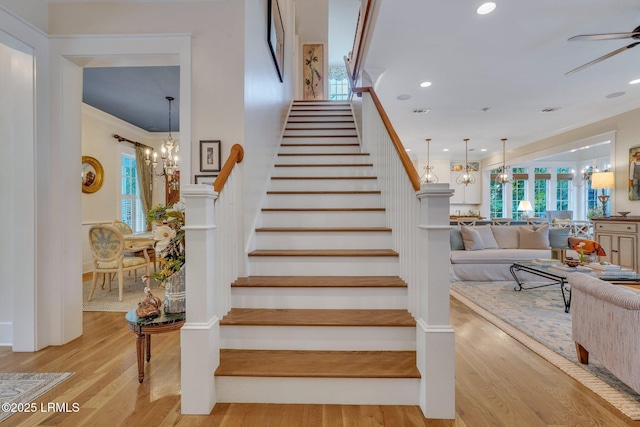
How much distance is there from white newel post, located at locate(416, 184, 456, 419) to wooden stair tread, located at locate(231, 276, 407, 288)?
47 centimetres

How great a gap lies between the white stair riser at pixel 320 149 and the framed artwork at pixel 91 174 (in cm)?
404

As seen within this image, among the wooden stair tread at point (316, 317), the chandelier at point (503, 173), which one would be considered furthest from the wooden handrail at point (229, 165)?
the chandelier at point (503, 173)

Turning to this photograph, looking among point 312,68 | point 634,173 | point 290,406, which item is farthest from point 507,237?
point 312,68

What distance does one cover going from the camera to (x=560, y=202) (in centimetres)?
927

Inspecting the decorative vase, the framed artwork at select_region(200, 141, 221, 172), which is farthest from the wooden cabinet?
the decorative vase

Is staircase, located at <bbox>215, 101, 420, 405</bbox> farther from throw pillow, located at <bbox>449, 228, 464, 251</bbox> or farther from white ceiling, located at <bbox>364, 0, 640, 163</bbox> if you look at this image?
throw pillow, located at <bbox>449, 228, 464, 251</bbox>

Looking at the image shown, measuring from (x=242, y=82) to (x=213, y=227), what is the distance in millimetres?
1204

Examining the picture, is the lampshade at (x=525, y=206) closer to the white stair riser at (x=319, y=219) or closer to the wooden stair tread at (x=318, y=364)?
the white stair riser at (x=319, y=219)

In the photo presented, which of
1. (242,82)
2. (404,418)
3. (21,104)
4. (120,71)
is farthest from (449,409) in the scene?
(120,71)

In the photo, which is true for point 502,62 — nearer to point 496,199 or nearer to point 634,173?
point 634,173

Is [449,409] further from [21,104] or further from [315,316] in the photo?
[21,104]

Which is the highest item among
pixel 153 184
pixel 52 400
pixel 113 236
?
pixel 153 184

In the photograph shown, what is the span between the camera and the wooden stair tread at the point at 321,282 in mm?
2098

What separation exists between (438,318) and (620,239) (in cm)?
516
